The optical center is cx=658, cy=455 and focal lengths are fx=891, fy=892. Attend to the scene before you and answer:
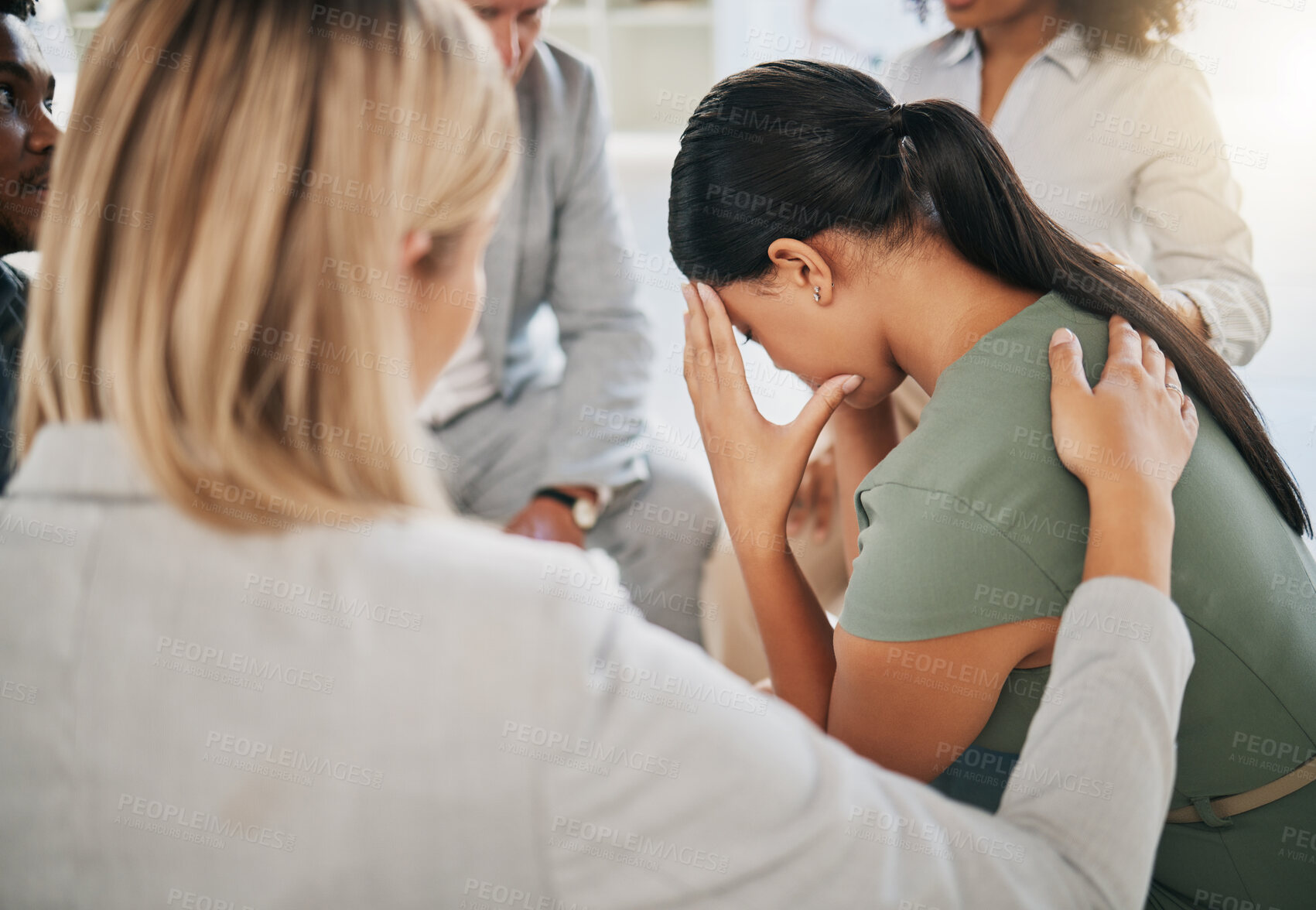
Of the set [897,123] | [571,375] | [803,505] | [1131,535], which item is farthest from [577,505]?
[1131,535]

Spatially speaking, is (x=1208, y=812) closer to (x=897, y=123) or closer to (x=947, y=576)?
(x=947, y=576)

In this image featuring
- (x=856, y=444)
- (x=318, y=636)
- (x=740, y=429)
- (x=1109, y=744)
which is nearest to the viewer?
(x=318, y=636)

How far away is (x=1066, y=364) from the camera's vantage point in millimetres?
740

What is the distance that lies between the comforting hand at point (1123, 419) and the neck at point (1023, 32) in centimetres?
89

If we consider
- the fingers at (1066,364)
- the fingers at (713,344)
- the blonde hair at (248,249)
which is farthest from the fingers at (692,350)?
the blonde hair at (248,249)

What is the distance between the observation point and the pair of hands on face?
0.68 meters

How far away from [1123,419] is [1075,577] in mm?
130

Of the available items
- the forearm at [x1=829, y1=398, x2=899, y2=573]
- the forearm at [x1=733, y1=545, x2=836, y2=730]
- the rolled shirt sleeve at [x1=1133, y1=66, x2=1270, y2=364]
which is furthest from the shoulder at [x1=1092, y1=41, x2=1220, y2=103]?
the forearm at [x1=733, y1=545, x2=836, y2=730]

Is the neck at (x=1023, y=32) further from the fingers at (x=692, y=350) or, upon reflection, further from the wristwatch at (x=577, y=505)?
the wristwatch at (x=577, y=505)

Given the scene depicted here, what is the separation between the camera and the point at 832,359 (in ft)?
2.99

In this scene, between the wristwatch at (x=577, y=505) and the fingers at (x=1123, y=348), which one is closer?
the fingers at (x=1123, y=348)

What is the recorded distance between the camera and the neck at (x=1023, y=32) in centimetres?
144

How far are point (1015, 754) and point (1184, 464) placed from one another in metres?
0.30

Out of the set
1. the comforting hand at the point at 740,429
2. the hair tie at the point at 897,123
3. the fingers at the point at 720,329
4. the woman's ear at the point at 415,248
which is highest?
the hair tie at the point at 897,123
